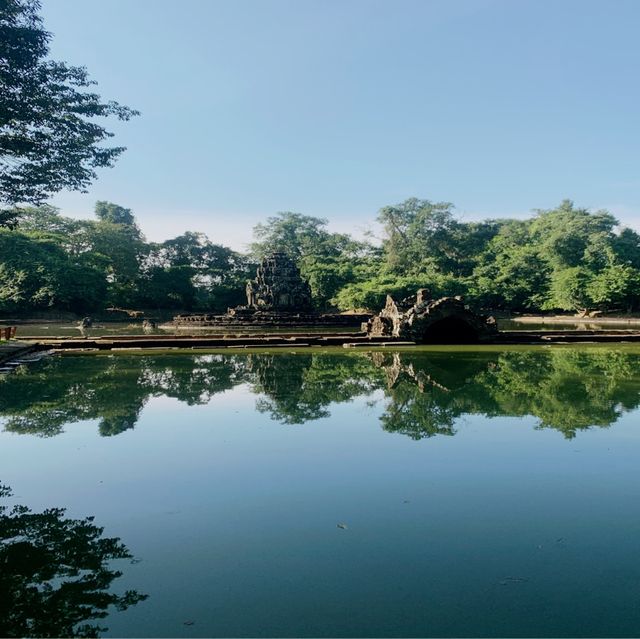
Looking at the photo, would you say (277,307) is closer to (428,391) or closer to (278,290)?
(278,290)

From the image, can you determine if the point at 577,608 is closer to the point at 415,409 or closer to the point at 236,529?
the point at 236,529

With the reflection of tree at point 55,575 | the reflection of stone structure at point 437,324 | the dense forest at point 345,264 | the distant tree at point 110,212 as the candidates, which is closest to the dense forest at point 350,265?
the dense forest at point 345,264

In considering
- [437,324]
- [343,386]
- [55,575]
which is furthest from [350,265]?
Result: [55,575]

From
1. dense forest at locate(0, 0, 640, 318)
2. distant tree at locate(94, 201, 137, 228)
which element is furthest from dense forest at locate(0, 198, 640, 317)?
distant tree at locate(94, 201, 137, 228)

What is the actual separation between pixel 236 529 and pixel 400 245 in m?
52.5

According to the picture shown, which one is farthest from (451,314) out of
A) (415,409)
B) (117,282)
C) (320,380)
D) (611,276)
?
(117,282)

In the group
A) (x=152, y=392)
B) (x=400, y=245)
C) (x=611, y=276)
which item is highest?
(x=400, y=245)

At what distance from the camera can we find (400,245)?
5459 centimetres

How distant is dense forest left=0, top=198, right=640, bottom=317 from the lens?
128 ft

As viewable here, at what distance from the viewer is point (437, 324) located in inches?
770

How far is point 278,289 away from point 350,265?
49.2ft

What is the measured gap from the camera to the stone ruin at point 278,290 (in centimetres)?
3447

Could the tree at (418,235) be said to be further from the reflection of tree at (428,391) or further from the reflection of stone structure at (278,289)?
the reflection of tree at (428,391)

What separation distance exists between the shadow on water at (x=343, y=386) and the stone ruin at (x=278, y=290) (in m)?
20.1
